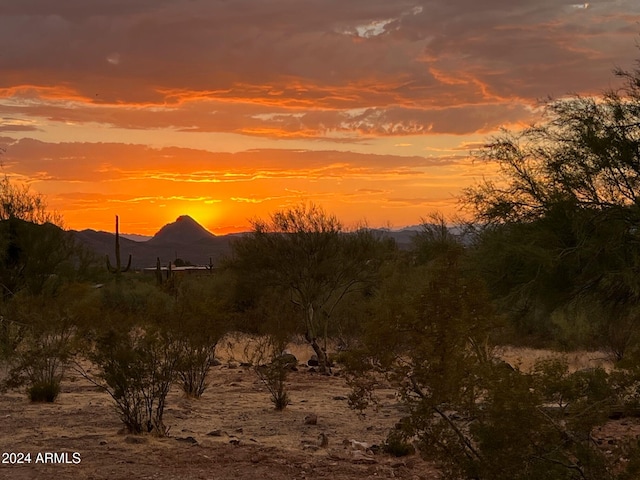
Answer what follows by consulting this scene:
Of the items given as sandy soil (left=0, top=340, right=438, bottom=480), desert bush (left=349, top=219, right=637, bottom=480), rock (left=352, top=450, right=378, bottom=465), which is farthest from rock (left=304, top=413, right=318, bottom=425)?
desert bush (left=349, top=219, right=637, bottom=480)

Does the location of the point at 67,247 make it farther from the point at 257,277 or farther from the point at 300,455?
the point at 300,455

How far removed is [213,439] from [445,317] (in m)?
6.68

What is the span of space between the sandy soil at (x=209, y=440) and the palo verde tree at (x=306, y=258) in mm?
7040

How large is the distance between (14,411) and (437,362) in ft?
36.0

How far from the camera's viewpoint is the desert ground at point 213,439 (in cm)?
1073

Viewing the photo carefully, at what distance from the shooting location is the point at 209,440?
12.8 metres

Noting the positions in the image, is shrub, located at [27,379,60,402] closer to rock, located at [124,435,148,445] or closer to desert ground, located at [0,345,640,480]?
desert ground, located at [0,345,640,480]

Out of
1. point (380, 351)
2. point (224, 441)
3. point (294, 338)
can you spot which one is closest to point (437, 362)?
point (380, 351)

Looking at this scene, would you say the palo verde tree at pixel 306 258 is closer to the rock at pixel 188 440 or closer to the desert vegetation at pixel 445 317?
the desert vegetation at pixel 445 317

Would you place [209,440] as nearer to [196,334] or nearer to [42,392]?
[196,334]

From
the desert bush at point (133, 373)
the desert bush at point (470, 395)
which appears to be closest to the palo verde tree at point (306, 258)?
the desert bush at point (133, 373)

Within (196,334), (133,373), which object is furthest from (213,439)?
(196,334)

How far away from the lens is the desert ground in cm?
1073

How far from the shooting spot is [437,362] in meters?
7.42
